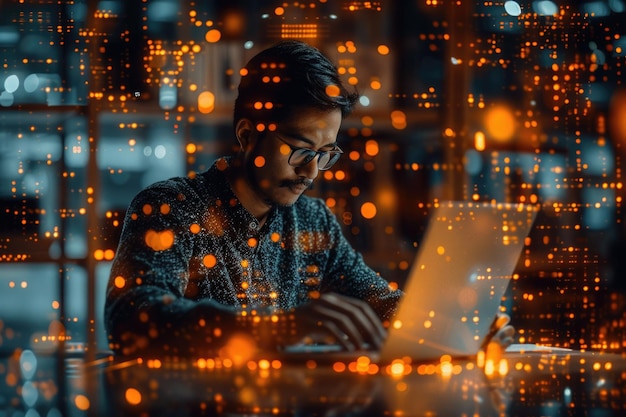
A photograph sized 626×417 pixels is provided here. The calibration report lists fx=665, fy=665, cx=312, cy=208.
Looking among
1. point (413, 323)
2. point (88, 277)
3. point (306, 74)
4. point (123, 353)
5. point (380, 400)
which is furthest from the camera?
point (88, 277)

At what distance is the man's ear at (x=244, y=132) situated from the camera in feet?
4.93

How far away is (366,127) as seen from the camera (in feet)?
7.12

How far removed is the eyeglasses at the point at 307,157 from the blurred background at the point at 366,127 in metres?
0.63

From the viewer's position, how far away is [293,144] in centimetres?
146

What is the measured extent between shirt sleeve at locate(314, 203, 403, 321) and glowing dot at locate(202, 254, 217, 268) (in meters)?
0.34

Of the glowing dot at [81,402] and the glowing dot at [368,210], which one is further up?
the glowing dot at [368,210]

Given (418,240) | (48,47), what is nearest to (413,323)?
(418,240)

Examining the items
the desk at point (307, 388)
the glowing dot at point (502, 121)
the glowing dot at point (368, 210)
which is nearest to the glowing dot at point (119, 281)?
the desk at point (307, 388)

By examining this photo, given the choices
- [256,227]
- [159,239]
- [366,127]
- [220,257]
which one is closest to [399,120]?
[366,127]

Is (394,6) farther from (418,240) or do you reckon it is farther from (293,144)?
(293,144)

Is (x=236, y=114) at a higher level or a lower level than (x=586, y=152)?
higher

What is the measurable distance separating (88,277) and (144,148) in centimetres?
45

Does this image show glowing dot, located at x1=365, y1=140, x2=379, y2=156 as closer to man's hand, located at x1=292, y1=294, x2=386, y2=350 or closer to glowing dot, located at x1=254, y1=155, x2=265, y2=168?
glowing dot, located at x1=254, y1=155, x2=265, y2=168

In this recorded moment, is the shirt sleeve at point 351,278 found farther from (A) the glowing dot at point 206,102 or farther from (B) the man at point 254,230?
(A) the glowing dot at point 206,102
